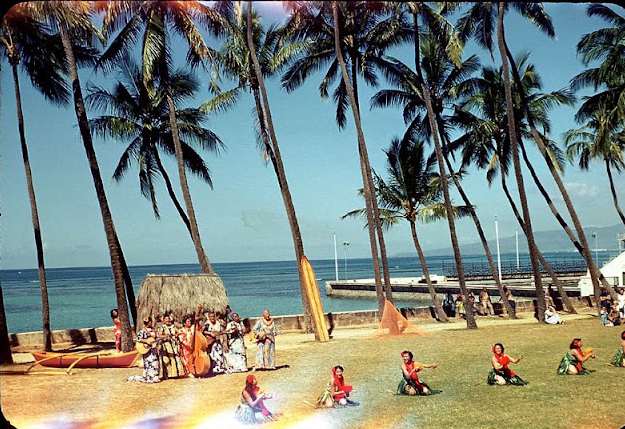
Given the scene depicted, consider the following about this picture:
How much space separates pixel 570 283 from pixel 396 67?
19041 millimetres

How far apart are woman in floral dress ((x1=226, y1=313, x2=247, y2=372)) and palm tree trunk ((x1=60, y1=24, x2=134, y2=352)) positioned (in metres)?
2.75

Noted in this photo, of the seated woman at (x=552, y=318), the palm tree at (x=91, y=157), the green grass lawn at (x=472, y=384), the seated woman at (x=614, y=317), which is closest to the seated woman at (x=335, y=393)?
the green grass lawn at (x=472, y=384)

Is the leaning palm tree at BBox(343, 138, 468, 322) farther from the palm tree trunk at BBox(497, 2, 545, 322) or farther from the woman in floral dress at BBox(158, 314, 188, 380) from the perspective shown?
the woman in floral dress at BBox(158, 314, 188, 380)

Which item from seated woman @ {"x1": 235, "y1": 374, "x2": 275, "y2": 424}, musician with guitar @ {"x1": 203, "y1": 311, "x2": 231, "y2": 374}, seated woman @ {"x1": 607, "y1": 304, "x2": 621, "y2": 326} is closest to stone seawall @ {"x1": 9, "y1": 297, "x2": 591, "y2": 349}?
seated woman @ {"x1": 607, "y1": 304, "x2": 621, "y2": 326}

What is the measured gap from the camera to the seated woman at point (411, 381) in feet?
26.0

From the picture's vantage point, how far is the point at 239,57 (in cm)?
1669

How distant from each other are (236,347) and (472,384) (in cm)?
325

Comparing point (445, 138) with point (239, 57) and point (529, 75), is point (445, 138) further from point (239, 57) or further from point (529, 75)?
point (239, 57)

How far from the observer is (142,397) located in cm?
798

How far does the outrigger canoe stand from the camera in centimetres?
963

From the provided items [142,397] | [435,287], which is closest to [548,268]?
[142,397]

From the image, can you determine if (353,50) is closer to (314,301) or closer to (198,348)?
(314,301)

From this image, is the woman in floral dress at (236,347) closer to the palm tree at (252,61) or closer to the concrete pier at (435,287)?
the palm tree at (252,61)

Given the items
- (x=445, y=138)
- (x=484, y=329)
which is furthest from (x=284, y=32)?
(x=484, y=329)
